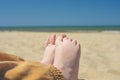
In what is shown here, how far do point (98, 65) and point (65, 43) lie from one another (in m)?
1.55

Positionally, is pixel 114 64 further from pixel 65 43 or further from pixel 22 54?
pixel 65 43

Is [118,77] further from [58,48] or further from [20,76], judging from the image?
[20,76]

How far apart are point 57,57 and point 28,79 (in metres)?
0.42

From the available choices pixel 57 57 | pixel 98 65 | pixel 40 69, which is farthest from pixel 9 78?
pixel 98 65

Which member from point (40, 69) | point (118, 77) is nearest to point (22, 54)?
point (118, 77)

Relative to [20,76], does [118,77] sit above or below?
below

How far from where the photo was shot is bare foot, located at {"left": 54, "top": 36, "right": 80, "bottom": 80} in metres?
1.69

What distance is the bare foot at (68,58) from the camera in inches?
66.7

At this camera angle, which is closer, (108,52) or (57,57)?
(57,57)

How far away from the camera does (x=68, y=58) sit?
5.83 feet

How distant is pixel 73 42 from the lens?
75.0 inches

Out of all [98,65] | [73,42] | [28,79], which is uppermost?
[73,42]

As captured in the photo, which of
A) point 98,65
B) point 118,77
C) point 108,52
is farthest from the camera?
point 108,52

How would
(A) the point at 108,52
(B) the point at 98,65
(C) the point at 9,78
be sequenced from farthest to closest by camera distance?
(A) the point at 108,52
(B) the point at 98,65
(C) the point at 9,78
